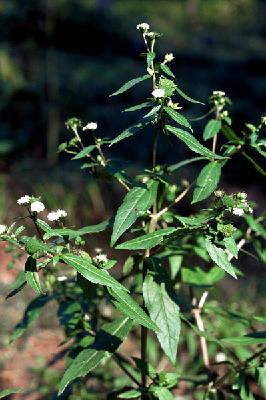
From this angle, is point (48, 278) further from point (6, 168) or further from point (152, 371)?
point (6, 168)

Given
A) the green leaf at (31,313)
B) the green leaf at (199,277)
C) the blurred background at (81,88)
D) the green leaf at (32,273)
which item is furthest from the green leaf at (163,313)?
the blurred background at (81,88)

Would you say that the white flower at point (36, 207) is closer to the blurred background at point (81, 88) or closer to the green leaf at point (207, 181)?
the green leaf at point (207, 181)

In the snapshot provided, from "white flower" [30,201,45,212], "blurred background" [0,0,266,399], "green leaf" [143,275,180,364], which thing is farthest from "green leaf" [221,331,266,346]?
"blurred background" [0,0,266,399]

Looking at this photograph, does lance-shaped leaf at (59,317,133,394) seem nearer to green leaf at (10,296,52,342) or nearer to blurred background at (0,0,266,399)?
green leaf at (10,296,52,342)

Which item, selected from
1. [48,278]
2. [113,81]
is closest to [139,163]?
[113,81]

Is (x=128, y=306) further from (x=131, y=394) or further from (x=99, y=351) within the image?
(x=131, y=394)

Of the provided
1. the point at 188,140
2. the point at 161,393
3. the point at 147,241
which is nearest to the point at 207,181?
the point at 188,140
